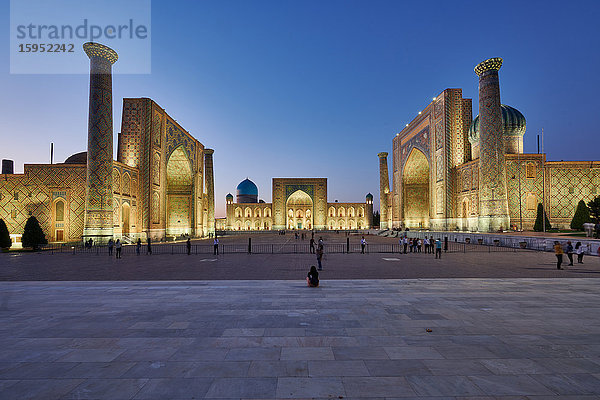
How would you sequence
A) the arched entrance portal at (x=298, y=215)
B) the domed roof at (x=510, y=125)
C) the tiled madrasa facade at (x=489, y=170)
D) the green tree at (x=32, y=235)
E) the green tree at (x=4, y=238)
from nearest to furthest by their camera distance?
the green tree at (x=32, y=235), the green tree at (x=4, y=238), the tiled madrasa facade at (x=489, y=170), the domed roof at (x=510, y=125), the arched entrance portal at (x=298, y=215)

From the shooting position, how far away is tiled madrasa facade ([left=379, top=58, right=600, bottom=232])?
23828 mm

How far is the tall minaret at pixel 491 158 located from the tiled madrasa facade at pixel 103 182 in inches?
999

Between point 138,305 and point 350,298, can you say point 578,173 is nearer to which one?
point 350,298

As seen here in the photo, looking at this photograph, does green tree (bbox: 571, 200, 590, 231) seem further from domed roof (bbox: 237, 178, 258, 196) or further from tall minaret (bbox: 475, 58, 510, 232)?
domed roof (bbox: 237, 178, 258, 196)

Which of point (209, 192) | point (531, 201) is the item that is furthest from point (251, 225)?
point (531, 201)

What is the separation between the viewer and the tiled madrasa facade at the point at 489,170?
78.2 ft

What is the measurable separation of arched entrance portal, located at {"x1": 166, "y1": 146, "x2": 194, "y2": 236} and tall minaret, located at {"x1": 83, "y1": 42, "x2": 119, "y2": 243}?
1260cm

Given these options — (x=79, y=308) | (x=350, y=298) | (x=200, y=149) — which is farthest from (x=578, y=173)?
(x=200, y=149)

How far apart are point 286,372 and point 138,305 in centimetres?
389

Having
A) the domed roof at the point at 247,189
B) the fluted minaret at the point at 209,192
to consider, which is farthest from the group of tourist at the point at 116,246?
the domed roof at the point at 247,189

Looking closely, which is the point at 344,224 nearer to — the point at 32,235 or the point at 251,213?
the point at 251,213

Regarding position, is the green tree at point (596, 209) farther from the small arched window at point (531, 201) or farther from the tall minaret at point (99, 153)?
the tall minaret at point (99, 153)

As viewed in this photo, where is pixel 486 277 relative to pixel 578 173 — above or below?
below

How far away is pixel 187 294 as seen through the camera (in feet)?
22.5
